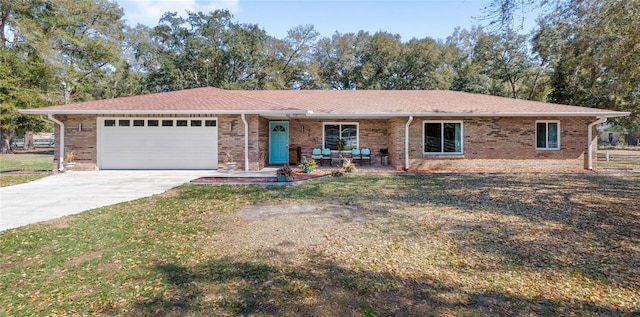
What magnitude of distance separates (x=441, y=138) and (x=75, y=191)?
41.7ft

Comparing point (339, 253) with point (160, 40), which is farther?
point (160, 40)

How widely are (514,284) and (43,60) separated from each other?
34604mm

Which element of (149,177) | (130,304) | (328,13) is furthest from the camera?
(328,13)

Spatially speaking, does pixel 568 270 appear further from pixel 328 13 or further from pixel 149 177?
pixel 328 13

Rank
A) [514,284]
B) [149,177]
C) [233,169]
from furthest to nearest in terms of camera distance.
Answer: [233,169], [149,177], [514,284]

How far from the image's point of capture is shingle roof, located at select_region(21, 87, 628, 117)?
1270cm

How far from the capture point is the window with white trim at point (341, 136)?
15.3m

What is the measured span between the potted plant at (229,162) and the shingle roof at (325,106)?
169 centimetres

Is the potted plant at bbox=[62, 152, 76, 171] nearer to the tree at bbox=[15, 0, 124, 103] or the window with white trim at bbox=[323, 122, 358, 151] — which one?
the window with white trim at bbox=[323, 122, 358, 151]

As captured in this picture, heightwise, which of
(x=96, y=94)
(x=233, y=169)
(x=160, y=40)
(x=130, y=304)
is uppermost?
(x=160, y=40)

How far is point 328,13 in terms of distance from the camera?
1486cm

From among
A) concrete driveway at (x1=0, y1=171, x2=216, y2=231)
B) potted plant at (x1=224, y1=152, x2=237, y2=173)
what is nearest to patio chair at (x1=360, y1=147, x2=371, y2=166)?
potted plant at (x1=224, y1=152, x2=237, y2=173)

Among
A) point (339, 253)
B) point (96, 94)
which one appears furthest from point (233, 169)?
point (96, 94)

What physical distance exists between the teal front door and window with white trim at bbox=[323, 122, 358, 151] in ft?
6.45
